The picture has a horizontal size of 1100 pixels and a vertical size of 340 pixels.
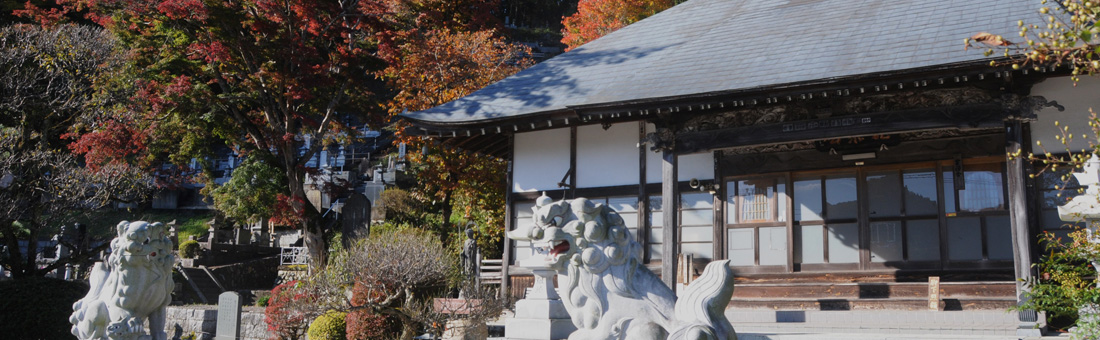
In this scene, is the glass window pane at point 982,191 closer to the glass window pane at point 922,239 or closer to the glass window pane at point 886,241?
the glass window pane at point 922,239

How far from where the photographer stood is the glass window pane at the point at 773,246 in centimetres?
1305

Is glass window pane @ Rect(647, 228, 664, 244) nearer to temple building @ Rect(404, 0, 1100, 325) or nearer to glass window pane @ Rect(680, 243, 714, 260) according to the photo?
temple building @ Rect(404, 0, 1100, 325)

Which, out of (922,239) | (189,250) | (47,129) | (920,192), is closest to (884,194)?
(920,192)

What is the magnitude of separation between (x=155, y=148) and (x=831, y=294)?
15520 mm

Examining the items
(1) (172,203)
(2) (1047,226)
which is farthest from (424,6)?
(1) (172,203)

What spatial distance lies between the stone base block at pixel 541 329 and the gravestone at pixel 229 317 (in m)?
7.31

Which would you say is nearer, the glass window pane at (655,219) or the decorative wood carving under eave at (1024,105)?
the decorative wood carving under eave at (1024,105)

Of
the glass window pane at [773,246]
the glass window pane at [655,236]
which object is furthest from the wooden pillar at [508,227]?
the glass window pane at [773,246]

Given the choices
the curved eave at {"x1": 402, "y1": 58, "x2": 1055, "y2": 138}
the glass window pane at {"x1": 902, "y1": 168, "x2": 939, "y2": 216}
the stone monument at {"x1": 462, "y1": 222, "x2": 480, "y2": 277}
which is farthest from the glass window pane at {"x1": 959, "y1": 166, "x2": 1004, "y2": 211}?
the stone monument at {"x1": 462, "y1": 222, "x2": 480, "y2": 277}

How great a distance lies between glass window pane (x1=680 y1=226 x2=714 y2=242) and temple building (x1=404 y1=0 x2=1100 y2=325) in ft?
0.08

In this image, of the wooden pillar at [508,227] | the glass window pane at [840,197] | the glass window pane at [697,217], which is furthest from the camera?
the wooden pillar at [508,227]

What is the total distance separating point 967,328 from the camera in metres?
9.29

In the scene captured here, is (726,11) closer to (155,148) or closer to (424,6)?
(424,6)

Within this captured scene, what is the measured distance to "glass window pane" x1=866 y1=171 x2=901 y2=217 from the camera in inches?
490
